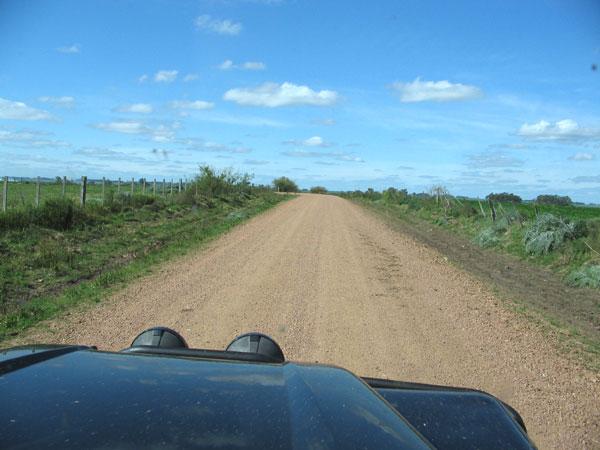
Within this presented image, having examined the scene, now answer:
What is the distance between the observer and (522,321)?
8.52 meters

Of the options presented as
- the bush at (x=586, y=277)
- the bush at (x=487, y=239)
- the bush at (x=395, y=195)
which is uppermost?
the bush at (x=395, y=195)

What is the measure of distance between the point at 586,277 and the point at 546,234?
446 centimetres

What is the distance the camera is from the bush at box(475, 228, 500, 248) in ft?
70.8

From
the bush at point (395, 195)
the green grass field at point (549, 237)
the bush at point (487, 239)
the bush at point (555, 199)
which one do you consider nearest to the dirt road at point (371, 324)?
the green grass field at point (549, 237)

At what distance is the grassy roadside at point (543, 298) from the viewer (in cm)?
769

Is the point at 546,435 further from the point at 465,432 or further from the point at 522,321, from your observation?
the point at 522,321

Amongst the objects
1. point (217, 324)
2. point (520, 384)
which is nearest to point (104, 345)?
point (217, 324)

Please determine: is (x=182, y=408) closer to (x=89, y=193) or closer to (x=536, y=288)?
(x=536, y=288)

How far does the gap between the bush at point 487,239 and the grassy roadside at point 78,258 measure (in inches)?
403

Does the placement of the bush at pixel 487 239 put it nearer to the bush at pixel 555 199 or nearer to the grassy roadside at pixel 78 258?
the grassy roadside at pixel 78 258

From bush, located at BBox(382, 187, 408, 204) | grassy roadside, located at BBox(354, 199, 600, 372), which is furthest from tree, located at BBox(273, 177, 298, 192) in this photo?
grassy roadside, located at BBox(354, 199, 600, 372)

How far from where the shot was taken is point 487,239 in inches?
869

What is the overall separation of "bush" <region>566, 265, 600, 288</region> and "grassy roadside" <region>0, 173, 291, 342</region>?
9.82 m

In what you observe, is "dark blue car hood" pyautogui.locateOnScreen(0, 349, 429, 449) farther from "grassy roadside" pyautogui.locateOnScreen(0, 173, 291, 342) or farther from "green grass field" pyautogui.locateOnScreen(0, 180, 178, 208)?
"green grass field" pyautogui.locateOnScreen(0, 180, 178, 208)
